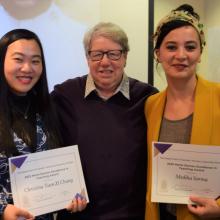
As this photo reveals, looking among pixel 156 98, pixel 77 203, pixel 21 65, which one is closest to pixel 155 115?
pixel 156 98

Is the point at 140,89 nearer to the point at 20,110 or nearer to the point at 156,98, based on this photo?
the point at 156,98

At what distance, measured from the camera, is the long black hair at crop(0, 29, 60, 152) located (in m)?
1.48

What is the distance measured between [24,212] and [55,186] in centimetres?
18

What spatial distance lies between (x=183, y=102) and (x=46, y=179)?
73 centimetres

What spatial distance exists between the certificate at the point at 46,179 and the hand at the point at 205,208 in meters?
0.48

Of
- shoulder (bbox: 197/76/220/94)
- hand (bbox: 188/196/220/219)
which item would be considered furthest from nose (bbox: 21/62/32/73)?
hand (bbox: 188/196/220/219)

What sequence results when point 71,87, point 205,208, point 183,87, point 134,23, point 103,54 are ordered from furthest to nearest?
1. point 134,23
2. point 71,87
3. point 103,54
4. point 183,87
5. point 205,208

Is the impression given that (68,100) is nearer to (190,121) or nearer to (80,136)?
(80,136)

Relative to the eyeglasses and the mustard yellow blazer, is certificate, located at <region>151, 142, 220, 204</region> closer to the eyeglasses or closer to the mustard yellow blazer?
the mustard yellow blazer

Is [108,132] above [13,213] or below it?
above

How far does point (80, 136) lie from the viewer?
5.97ft

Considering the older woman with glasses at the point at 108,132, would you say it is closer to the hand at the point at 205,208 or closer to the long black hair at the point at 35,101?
the long black hair at the point at 35,101

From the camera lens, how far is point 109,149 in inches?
71.1

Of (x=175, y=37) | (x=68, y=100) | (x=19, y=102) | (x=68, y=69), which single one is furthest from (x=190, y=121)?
(x=68, y=69)
